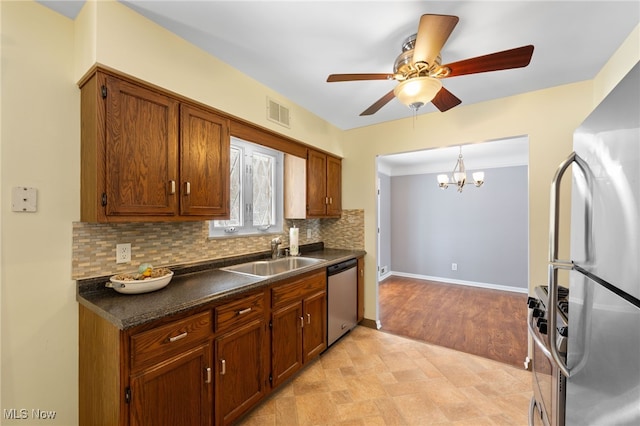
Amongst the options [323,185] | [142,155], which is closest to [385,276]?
[323,185]

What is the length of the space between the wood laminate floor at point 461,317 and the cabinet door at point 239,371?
6.06 feet

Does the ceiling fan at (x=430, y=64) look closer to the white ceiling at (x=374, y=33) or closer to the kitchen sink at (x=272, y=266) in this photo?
the white ceiling at (x=374, y=33)

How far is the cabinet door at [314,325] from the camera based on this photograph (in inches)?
87.5

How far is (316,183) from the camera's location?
9.82ft

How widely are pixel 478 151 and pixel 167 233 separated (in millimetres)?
4697

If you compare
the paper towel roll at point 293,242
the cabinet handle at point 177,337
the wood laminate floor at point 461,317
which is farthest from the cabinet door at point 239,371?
the wood laminate floor at point 461,317

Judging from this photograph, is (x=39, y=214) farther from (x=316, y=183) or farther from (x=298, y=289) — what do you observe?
(x=316, y=183)

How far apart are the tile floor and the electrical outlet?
1330 millimetres

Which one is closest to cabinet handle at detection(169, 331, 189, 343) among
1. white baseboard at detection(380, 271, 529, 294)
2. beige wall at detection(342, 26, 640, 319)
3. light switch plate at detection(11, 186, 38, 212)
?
light switch plate at detection(11, 186, 38, 212)

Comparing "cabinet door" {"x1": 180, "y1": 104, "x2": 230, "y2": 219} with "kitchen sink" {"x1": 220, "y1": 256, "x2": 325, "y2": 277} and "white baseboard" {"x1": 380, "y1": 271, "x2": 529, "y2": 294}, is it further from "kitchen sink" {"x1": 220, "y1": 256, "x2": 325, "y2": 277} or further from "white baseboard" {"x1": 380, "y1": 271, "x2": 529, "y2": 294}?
"white baseboard" {"x1": 380, "y1": 271, "x2": 529, "y2": 294}

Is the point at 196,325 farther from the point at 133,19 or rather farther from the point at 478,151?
the point at 478,151

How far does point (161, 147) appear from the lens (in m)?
1.58

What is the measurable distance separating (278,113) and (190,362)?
6.71ft

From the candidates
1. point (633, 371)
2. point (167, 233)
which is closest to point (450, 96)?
point (633, 371)
